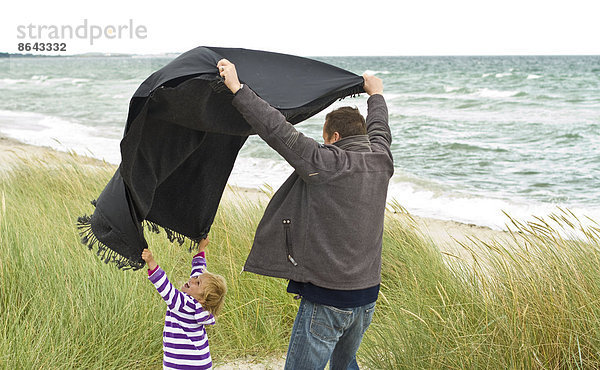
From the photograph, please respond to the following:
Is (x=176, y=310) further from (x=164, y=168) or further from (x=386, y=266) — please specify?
(x=386, y=266)

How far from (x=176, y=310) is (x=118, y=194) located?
2.17 feet

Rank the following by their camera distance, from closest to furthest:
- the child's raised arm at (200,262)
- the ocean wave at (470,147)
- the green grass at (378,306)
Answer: the green grass at (378,306), the child's raised arm at (200,262), the ocean wave at (470,147)

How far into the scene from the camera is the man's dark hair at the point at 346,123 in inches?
104

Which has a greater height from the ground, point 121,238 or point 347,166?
point 347,166

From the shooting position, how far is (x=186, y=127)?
284 centimetres

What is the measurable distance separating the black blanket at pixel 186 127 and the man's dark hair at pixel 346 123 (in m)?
0.14

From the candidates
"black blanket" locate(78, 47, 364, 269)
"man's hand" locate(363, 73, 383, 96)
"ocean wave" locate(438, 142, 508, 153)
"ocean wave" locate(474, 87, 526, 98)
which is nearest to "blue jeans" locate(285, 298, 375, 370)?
"black blanket" locate(78, 47, 364, 269)

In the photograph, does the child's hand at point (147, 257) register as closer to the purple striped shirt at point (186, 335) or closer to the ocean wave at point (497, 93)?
the purple striped shirt at point (186, 335)

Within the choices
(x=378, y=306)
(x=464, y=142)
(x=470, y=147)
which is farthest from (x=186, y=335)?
(x=464, y=142)

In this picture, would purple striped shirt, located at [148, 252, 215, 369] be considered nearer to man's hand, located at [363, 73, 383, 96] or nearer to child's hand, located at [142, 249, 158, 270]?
child's hand, located at [142, 249, 158, 270]

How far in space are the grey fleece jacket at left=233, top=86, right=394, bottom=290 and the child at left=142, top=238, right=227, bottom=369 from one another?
536mm

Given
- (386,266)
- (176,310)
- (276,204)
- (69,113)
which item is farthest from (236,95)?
(69,113)

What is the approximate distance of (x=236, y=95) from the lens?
241 centimetres

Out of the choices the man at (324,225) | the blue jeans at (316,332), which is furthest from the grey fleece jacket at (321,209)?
the blue jeans at (316,332)
